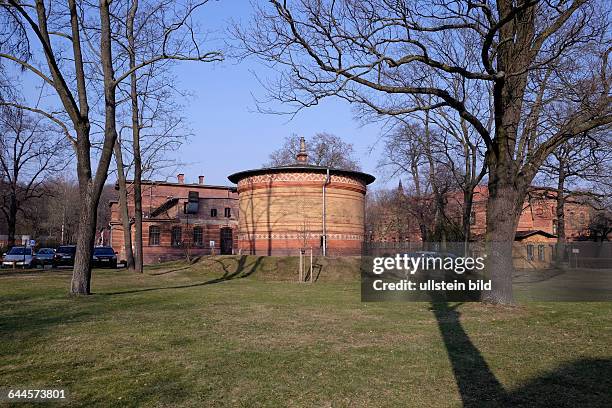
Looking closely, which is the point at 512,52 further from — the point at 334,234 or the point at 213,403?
the point at 334,234

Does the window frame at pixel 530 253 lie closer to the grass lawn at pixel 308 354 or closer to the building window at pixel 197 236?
the grass lawn at pixel 308 354

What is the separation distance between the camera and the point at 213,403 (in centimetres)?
511

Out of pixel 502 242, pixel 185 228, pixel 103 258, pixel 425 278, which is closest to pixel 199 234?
pixel 185 228

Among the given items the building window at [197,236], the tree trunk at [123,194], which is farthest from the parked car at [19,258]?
the building window at [197,236]

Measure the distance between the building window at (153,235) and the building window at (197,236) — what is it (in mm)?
3884

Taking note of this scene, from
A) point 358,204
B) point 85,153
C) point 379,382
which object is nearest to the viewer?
point 379,382

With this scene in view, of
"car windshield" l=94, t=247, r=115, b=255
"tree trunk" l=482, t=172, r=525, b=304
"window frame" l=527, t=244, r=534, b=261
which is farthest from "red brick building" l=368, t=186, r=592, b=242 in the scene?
"tree trunk" l=482, t=172, r=525, b=304

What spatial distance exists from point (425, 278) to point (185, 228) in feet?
126

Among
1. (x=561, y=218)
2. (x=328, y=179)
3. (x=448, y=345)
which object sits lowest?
(x=448, y=345)

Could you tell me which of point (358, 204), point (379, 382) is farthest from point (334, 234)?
point (379, 382)

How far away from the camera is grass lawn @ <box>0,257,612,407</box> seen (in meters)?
5.45

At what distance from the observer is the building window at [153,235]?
162ft

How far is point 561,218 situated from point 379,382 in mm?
37715

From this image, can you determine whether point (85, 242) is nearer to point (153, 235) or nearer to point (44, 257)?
point (44, 257)
